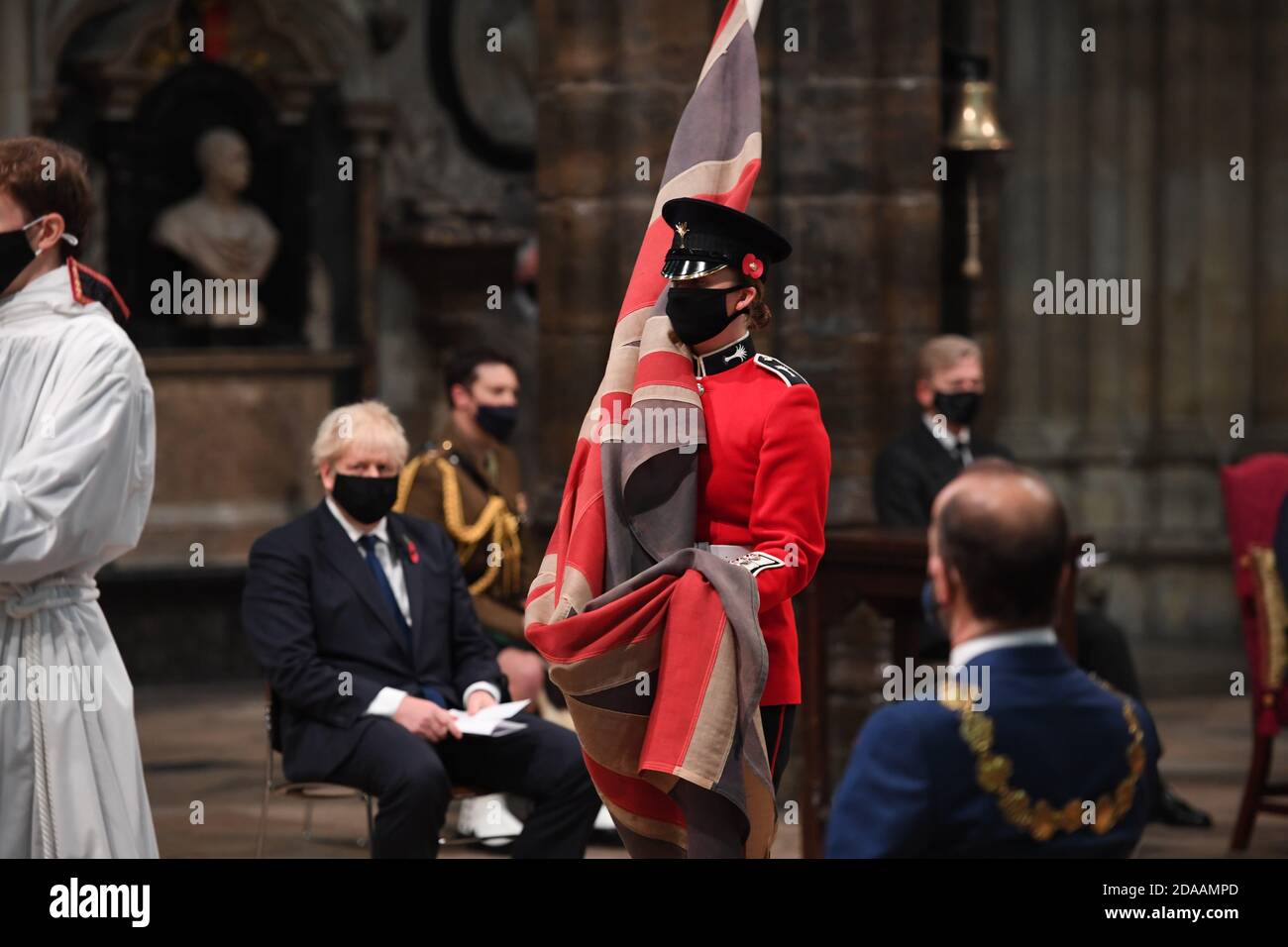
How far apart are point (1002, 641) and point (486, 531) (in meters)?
4.04

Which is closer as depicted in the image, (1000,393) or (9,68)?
(9,68)

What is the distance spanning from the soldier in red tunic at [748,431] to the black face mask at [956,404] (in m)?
2.84

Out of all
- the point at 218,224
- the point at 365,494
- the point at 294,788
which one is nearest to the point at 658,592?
the point at 365,494

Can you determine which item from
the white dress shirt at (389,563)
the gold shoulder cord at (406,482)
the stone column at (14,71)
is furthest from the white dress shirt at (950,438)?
the stone column at (14,71)

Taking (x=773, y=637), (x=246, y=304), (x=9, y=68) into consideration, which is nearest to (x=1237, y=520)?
(x=773, y=637)

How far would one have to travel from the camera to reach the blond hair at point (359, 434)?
5562 millimetres

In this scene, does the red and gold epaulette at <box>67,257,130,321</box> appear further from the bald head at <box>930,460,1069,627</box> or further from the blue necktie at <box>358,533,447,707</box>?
the bald head at <box>930,460,1069,627</box>

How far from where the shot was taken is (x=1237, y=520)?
22.6 feet

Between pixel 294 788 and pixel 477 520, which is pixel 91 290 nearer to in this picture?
pixel 294 788

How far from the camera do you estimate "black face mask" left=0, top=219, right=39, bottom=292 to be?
161 inches

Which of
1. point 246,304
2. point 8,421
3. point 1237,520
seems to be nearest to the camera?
point 8,421

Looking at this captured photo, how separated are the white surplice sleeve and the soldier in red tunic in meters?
1.06

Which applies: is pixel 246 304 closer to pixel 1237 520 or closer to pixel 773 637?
pixel 1237 520

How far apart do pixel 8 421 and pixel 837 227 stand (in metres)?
3.67
